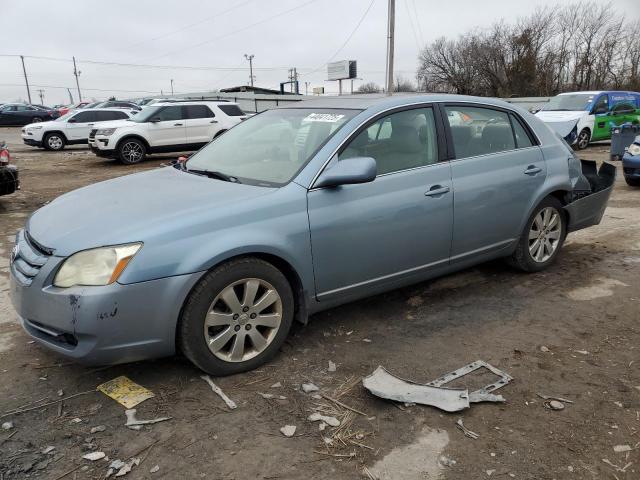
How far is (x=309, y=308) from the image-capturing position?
133 inches

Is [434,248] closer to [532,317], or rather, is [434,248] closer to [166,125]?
[532,317]

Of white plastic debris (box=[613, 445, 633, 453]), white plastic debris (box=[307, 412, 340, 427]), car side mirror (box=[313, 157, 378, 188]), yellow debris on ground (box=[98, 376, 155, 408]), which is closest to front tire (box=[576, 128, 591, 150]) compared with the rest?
car side mirror (box=[313, 157, 378, 188])

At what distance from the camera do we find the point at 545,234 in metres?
4.81

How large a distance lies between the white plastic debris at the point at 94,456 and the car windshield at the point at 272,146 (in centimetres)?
178

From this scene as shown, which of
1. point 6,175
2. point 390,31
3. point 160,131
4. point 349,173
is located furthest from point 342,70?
point 349,173

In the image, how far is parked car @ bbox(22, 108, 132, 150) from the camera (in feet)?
62.3

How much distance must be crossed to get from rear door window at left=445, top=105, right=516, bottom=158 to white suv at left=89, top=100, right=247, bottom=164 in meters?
12.5

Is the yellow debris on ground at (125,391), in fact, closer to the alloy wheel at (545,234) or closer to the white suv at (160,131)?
the alloy wheel at (545,234)

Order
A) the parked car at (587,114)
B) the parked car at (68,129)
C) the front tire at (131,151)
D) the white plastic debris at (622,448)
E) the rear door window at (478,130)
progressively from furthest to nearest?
the parked car at (68,129) → the parked car at (587,114) → the front tire at (131,151) → the rear door window at (478,130) → the white plastic debris at (622,448)

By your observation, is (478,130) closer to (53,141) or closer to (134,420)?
(134,420)

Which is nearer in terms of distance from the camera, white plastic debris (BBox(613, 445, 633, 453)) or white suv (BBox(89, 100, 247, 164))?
white plastic debris (BBox(613, 445, 633, 453))

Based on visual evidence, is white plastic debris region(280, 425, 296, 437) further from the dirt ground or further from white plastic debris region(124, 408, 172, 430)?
white plastic debris region(124, 408, 172, 430)

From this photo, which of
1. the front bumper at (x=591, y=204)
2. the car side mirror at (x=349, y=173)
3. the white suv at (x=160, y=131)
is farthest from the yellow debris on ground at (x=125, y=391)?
the white suv at (x=160, y=131)

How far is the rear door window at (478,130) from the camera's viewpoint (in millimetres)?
4102
